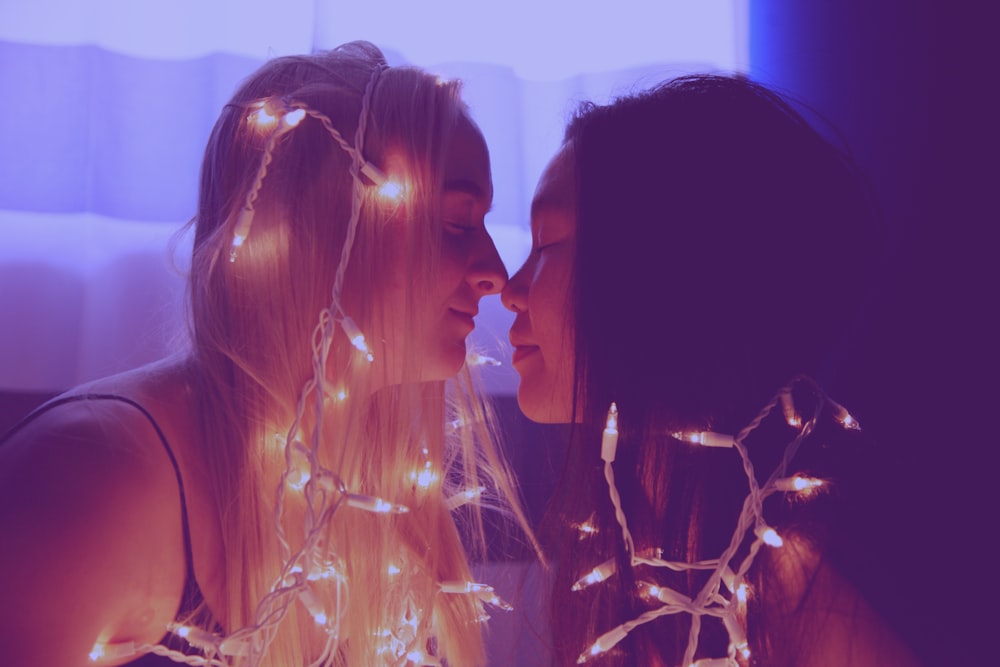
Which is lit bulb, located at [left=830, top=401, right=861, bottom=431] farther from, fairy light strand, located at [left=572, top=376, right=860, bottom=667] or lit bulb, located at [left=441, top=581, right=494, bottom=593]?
Result: lit bulb, located at [left=441, top=581, right=494, bottom=593]

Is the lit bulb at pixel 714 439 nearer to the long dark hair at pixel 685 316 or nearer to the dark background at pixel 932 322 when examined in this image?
the long dark hair at pixel 685 316

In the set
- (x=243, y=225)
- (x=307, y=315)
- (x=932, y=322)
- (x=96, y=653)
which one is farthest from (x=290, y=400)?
(x=932, y=322)

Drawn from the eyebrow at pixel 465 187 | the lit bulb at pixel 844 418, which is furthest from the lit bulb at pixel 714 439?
the eyebrow at pixel 465 187

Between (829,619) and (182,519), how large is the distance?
0.66m

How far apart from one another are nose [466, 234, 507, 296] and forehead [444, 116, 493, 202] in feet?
0.21

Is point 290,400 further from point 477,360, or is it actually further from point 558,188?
point 558,188

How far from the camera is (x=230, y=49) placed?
1.20m

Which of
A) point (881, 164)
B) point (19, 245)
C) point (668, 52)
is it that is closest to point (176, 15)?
point (19, 245)

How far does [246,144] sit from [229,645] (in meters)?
0.52

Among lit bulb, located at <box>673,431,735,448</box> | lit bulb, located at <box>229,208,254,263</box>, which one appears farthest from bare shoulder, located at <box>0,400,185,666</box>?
lit bulb, located at <box>673,431,735,448</box>

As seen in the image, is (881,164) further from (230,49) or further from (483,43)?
(230,49)

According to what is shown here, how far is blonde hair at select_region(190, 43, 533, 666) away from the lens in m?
0.85

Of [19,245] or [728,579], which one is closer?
[728,579]

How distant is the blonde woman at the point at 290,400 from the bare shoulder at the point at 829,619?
351 millimetres
